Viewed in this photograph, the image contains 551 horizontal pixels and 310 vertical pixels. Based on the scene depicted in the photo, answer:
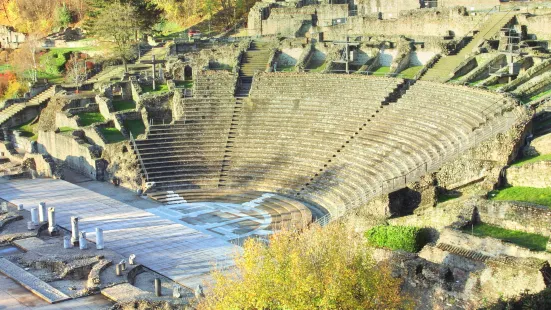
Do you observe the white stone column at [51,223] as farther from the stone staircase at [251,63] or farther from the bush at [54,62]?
the bush at [54,62]

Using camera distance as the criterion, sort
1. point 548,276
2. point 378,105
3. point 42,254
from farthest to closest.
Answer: point 378,105 → point 42,254 → point 548,276

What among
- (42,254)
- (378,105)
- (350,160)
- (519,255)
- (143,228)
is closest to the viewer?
(519,255)

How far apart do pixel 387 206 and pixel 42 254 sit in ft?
45.2

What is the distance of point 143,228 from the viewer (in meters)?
35.0

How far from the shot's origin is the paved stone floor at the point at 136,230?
30375mm

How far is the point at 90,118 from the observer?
51406 mm

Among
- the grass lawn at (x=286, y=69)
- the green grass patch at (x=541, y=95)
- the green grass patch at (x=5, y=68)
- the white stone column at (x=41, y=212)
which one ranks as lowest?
the white stone column at (x=41, y=212)

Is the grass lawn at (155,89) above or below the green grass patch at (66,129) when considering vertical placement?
above

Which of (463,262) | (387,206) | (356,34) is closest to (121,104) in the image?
(356,34)

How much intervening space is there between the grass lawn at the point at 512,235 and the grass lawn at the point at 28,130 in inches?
1396

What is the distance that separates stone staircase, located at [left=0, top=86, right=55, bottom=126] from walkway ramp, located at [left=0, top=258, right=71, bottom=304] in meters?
29.7

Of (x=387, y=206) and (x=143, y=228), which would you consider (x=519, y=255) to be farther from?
(x=143, y=228)

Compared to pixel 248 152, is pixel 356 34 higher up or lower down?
higher up

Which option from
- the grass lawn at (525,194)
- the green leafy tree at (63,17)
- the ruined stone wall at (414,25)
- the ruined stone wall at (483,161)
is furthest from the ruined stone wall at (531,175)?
the green leafy tree at (63,17)
